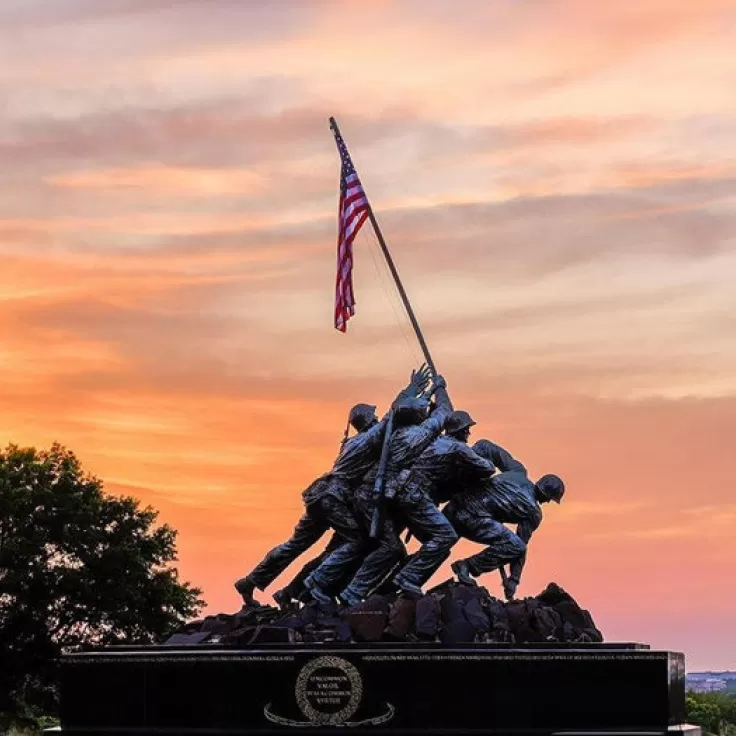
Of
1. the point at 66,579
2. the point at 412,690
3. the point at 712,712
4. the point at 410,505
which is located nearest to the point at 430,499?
the point at 410,505

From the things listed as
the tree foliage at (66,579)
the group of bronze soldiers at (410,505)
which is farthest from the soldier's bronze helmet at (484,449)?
the tree foliage at (66,579)

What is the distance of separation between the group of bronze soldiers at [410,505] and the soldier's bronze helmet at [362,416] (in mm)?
13

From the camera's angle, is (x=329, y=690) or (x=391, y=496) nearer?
(x=329, y=690)

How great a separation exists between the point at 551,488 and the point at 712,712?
32.4m

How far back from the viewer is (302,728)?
93.0ft

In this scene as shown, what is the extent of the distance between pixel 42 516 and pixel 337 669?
22.5 metres

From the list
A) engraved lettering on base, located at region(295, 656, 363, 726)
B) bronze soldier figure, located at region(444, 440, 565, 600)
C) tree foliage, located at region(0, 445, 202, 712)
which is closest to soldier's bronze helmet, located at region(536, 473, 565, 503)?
bronze soldier figure, located at region(444, 440, 565, 600)

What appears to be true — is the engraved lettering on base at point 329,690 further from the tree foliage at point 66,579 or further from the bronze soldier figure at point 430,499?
the tree foliage at point 66,579

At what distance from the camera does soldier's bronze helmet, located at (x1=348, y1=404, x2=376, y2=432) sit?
1224 inches

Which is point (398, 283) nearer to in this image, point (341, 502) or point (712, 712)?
point (341, 502)

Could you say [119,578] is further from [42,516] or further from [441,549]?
[441,549]

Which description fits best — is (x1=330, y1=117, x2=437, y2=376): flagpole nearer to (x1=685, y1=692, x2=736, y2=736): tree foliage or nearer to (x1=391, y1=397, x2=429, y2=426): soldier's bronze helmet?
(x1=391, y1=397, x2=429, y2=426): soldier's bronze helmet

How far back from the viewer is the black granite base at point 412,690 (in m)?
27.9

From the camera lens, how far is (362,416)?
102ft
